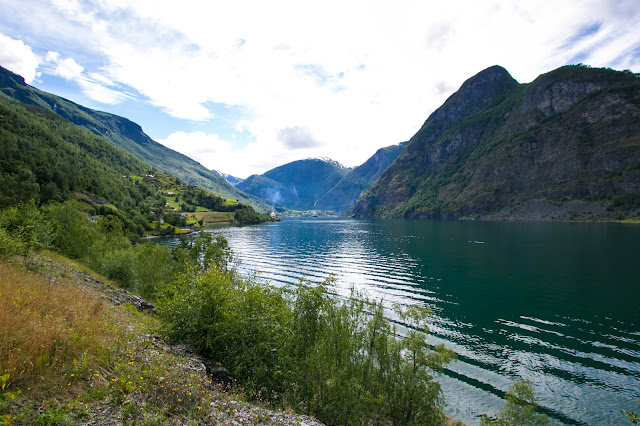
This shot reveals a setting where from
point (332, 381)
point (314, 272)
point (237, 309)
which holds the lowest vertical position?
point (314, 272)

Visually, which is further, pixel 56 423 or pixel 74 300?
pixel 74 300

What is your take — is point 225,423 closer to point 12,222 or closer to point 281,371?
point 281,371

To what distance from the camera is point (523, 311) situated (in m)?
39.5

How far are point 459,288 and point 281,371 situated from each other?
44308mm

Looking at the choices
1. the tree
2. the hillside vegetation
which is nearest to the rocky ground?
the tree

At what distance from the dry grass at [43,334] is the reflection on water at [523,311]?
23287 millimetres

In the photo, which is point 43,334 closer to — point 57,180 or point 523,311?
point 523,311

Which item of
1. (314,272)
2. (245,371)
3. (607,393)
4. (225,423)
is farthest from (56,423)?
(314,272)

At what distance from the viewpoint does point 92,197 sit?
13788cm

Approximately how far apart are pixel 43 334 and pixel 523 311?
48759 mm

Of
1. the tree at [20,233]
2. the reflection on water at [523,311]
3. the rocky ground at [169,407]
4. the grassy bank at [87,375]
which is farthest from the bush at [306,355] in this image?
the tree at [20,233]

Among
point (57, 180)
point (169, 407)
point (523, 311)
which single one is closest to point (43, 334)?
point (169, 407)

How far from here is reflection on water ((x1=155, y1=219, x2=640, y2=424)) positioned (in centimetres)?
2241

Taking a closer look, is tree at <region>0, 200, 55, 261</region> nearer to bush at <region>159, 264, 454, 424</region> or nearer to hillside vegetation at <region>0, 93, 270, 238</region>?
bush at <region>159, 264, 454, 424</region>
